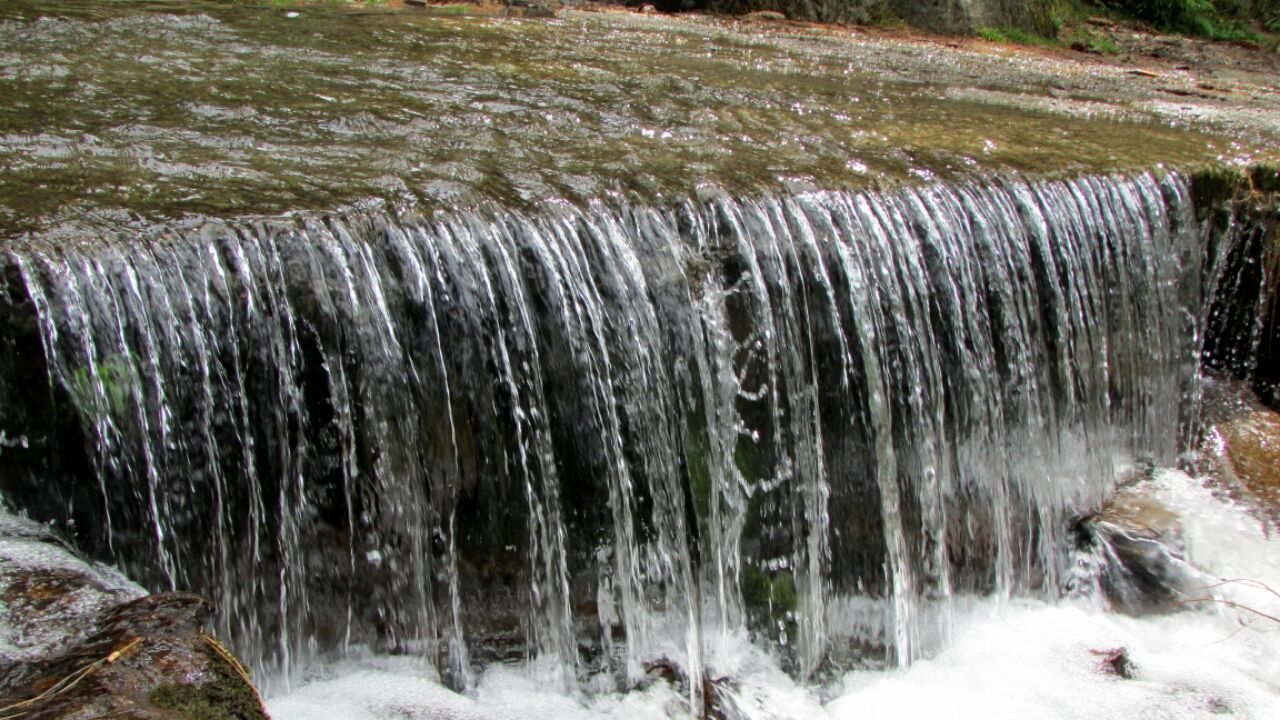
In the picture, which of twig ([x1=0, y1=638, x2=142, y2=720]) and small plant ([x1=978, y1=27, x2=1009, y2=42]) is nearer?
twig ([x1=0, y1=638, x2=142, y2=720])

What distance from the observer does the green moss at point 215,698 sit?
2055 mm

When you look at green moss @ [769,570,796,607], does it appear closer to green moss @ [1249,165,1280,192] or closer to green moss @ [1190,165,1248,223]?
green moss @ [1190,165,1248,223]

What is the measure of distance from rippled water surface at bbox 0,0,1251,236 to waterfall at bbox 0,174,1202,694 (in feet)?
0.96

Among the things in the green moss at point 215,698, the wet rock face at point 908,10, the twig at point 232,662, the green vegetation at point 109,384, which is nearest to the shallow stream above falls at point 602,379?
the green vegetation at point 109,384

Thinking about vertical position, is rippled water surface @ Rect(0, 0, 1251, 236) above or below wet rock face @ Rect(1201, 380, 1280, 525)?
above

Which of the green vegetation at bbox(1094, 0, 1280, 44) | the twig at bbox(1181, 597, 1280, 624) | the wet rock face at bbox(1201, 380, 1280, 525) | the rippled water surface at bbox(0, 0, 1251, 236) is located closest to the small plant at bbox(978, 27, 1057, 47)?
the green vegetation at bbox(1094, 0, 1280, 44)

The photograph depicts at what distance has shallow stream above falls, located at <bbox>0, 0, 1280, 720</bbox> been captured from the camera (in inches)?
130

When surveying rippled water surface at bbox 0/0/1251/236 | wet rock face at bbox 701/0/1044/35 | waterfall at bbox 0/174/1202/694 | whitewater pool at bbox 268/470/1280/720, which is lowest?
whitewater pool at bbox 268/470/1280/720

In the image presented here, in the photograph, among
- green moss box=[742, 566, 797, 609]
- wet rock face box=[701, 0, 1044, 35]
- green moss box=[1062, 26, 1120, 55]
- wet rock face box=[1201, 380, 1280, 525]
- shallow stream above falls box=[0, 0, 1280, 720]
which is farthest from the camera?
green moss box=[1062, 26, 1120, 55]

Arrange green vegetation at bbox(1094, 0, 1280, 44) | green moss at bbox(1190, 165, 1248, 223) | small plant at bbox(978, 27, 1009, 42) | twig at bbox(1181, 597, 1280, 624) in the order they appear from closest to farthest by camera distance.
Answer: twig at bbox(1181, 597, 1280, 624), green moss at bbox(1190, 165, 1248, 223), small plant at bbox(978, 27, 1009, 42), green vegetation at bbox(1094, 0, 1280, 44)

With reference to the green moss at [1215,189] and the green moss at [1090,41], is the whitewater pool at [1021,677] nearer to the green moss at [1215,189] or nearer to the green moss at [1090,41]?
the green moss at [1215,189]

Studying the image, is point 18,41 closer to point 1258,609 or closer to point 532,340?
point 532,340

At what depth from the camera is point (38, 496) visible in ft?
9.89

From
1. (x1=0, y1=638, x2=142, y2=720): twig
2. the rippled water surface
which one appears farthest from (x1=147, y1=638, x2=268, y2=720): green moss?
the rippled water surface
